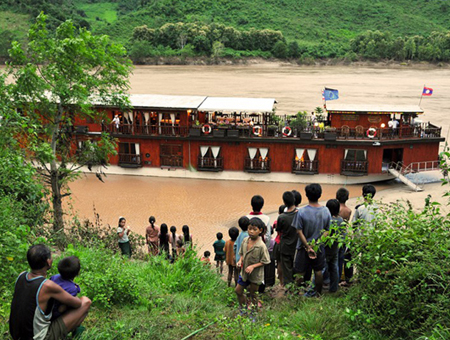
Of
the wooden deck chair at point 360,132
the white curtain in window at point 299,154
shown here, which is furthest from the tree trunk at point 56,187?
the wooden deck chair at point 360,132

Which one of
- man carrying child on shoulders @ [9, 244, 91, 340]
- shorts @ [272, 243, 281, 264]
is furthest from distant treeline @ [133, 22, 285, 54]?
man carrying child on shoulders @ [9, 244, 91, 340]

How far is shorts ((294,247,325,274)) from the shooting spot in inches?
271

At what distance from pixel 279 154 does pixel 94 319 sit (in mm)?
17740

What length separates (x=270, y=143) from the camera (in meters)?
22.9

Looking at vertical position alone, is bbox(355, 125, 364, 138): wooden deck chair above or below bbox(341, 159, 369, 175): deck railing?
above

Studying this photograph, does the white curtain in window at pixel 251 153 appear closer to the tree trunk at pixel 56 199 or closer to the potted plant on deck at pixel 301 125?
the potted plant on deck at pixel 301 125

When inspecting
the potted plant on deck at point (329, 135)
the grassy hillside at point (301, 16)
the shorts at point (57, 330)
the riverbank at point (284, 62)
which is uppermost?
the grassy hillside at point (301, 16)

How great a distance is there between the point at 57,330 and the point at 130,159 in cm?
1953

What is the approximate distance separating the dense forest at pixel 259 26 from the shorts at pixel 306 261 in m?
67.7

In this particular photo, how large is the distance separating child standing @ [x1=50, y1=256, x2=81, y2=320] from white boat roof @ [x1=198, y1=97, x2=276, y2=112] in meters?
18.2

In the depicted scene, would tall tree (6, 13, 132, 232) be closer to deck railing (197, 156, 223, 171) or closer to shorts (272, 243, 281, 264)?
shorts (272, 243, 281, 264)

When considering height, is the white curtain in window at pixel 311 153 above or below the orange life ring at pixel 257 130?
below

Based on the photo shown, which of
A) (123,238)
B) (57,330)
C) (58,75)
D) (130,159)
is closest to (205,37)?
(130,159)

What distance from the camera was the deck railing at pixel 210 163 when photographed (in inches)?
916
